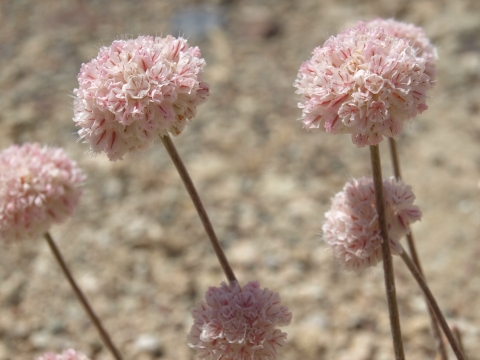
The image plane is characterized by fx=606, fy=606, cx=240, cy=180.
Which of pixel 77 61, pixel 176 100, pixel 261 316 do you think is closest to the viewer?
pixel 176 100

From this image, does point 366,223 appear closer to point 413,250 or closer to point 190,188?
point 190,188

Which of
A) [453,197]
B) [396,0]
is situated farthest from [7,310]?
[396,0]

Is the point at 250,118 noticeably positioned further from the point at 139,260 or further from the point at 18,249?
the point at 18,249

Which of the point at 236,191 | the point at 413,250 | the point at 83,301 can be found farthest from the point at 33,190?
the point at 236,191

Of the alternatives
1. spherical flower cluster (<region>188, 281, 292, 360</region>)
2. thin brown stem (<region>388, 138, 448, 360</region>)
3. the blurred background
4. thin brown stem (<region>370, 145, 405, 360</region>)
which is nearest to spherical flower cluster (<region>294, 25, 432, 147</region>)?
thin brown stem (<region>370, 145, 405, 360</region>)

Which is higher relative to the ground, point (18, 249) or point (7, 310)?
point (18, 249)

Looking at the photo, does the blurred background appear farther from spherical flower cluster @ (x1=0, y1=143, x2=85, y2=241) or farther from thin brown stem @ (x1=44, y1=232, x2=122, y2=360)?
spherical flower cluster @ (x1=0, y1=143, x2=85, y2=241)
